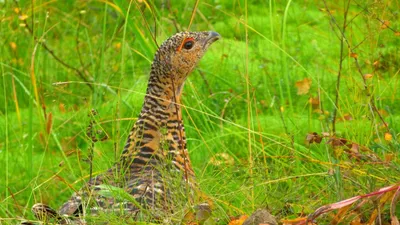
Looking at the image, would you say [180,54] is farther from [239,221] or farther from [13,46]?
[13,46]

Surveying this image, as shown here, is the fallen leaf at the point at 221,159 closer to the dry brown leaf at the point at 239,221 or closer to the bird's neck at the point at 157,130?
the bird's neck at the point at 157,130

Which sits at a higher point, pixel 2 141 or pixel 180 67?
pixel 180 67

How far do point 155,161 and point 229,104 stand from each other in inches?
74.8

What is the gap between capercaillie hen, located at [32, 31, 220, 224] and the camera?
3.30 metres

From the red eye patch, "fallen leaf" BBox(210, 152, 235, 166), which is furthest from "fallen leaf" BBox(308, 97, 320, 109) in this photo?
the red eye patch

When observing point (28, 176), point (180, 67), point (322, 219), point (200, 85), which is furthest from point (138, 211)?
point (200, 85)

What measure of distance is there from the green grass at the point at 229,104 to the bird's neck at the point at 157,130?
0.30 feet

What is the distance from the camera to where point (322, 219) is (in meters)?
3.00

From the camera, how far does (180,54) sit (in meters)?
4.29

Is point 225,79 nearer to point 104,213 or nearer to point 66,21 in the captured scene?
point 66,21

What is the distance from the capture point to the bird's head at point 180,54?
4.22 meters

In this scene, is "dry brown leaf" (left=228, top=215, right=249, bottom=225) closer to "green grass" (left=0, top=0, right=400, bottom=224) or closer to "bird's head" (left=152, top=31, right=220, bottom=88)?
"green grass" (left=0, top=0, right=400, bottom=224)

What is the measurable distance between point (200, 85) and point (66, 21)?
195 cm

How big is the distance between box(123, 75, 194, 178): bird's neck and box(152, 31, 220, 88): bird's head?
0.13 ft
